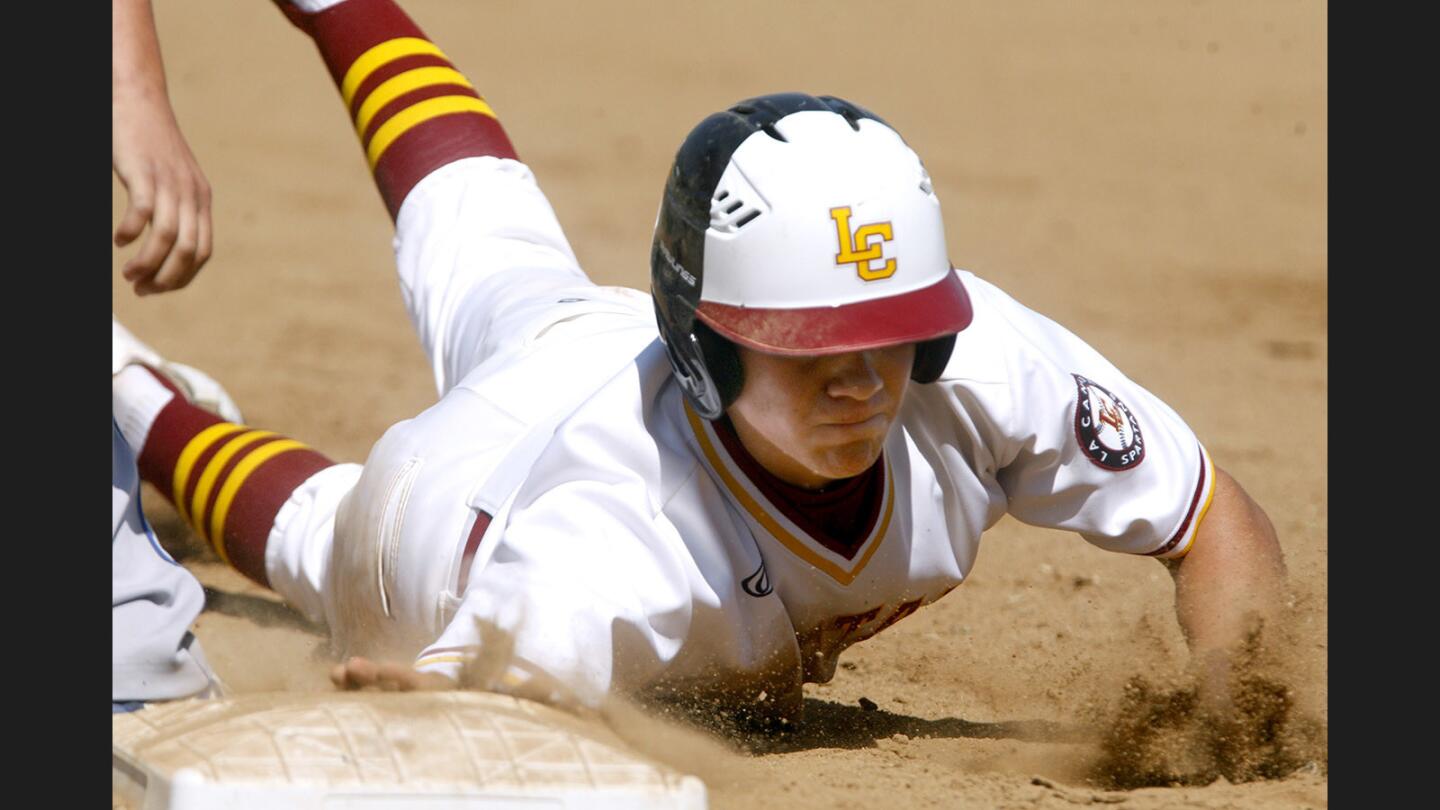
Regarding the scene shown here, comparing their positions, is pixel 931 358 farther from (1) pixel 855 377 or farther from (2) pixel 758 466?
(2) pixel 758 466

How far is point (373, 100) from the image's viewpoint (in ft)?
14.5

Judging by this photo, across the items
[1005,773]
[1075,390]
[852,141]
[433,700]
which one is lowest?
[1005,773]

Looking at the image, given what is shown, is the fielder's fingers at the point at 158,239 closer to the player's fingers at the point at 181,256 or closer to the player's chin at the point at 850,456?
the player's fingers at the point at 181,256

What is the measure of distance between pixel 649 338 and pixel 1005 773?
3.67 feet

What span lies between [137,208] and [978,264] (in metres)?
5.66

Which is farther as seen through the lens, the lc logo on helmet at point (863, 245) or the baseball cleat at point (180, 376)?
the baseball cleat at point (180, 376)

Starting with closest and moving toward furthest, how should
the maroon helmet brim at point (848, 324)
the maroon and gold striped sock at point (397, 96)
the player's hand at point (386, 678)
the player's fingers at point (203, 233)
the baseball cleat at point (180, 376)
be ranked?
the player's hand at point (386, 678), the player's fingers at point (203, 233), the maroon helmet brim at point (848, 324), the maroon and gold striped sock at point (397, 96), the baseball cleat at point (180, 376)

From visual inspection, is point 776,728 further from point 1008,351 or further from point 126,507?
point 126,507

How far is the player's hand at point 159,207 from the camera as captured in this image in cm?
266

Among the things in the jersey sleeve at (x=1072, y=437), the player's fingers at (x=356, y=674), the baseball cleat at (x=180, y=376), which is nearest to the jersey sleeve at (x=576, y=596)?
the player's fingers at (x=356, y=674)

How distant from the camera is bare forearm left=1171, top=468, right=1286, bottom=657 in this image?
3295 millimetres

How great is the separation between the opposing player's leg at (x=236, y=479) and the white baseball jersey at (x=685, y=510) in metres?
0.29

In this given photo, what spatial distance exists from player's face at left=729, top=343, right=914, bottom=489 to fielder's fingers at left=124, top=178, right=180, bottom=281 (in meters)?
0.87

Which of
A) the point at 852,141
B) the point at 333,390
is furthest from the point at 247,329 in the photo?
the point at 852,141
